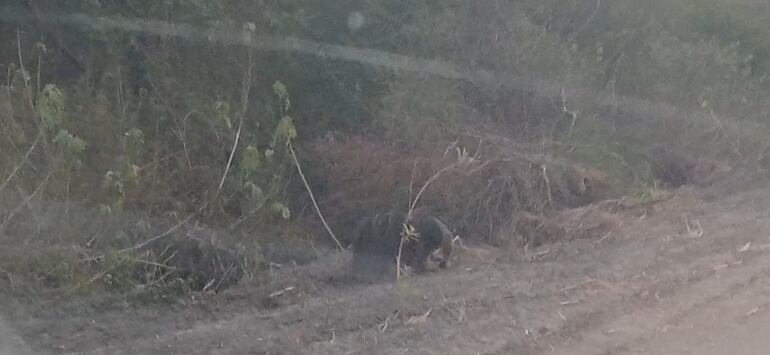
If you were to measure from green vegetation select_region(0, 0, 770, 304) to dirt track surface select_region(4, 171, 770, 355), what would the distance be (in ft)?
2.57

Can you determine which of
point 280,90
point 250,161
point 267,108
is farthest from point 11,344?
point 267,108

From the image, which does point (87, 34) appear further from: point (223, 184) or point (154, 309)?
point (154, 309)

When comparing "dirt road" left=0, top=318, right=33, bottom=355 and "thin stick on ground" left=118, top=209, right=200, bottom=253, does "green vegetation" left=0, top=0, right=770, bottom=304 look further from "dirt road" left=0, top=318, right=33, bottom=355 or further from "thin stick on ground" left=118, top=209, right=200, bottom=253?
"dirt road" left=0, top=318, right=33, bottom=355

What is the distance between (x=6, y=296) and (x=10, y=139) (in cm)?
166

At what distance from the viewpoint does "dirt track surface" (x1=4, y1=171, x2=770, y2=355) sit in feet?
21.1

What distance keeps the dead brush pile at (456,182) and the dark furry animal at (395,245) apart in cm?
89

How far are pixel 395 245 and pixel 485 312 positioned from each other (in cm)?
126

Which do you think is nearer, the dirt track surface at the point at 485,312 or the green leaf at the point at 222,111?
the dirt track surface at the point at 485,312

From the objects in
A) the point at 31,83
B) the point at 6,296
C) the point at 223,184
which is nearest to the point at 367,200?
the point at 223,184

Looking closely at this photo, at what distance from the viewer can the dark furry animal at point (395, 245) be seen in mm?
8227

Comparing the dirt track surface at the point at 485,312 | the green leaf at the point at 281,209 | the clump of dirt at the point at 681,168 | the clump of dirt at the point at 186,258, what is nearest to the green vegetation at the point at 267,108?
the green leaf at the point at 281,209

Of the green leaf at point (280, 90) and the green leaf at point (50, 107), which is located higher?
the green leaf at point (50, 107)

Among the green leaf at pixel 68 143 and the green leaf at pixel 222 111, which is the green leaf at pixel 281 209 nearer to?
the green leaf at pixel 222 111

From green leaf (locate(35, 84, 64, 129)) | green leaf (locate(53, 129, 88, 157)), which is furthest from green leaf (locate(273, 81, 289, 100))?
green leaf (locate(53, 129, 88, 157))
